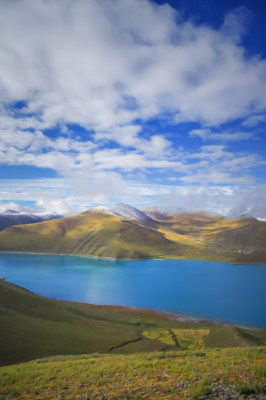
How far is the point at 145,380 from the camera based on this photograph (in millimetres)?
13383

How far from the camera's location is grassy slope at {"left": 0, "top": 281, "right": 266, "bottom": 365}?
3090 centimetres

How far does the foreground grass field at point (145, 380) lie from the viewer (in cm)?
1070

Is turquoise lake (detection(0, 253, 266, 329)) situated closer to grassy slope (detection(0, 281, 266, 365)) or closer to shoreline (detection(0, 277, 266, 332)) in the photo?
shoreline (detection(0, 277, 266, 332))

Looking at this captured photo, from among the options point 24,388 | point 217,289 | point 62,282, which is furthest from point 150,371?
point 62,282

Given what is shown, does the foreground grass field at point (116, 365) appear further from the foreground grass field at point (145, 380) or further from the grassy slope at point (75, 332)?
the grassy slope at point (75, 332)

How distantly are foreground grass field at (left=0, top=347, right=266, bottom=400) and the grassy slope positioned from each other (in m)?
14.6

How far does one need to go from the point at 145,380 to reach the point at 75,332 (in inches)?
1207

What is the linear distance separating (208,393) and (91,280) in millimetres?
112221

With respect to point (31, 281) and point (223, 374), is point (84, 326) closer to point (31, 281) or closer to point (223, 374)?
point (223, 374)

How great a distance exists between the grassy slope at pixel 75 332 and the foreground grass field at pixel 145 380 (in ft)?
47.9

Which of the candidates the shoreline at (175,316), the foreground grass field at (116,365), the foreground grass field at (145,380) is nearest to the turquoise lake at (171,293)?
the shoreline at (175,316)

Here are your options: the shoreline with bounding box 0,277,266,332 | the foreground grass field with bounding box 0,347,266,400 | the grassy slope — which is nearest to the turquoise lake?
the shoreline with bounding box 0,277,266,332

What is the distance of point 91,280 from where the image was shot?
115m

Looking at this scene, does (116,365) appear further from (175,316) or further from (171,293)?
(171,293)
